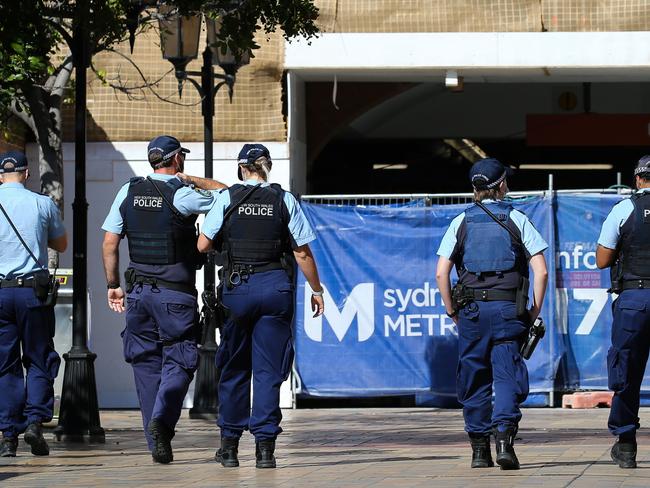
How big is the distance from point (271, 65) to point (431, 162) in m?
8.42

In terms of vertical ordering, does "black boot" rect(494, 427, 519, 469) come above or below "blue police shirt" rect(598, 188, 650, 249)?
below

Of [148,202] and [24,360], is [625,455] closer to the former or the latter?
[148,202]

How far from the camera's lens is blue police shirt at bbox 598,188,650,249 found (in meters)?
8.66

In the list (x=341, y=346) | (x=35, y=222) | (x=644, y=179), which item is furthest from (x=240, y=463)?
(x=341, y=346)

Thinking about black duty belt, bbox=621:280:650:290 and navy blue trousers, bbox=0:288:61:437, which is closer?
black duty belt, bbox=621:280:650:290

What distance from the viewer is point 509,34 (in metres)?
16.2

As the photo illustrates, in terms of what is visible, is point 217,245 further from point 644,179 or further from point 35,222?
point 644,179

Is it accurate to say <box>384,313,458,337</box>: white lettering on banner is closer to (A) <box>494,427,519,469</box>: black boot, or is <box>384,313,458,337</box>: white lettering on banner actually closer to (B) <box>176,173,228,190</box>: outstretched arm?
(B) <box>176,173,228,190</box>: outstretched arm

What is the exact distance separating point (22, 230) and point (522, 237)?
11.0ft

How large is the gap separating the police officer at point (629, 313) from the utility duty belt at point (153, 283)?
2.54m

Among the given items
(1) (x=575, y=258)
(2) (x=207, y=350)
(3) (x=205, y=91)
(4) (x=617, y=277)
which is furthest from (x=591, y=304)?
(4) (x=617, y=277)

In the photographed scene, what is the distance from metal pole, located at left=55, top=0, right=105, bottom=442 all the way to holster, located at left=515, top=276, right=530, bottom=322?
3.78 metres

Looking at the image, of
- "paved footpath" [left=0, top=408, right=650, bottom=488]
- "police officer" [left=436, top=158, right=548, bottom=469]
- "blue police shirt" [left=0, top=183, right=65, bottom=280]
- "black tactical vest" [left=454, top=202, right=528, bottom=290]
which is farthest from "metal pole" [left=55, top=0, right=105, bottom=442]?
"black tactical vest" [left=454, top=202, right=528, bottom=290]

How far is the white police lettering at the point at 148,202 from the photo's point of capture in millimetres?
9023
